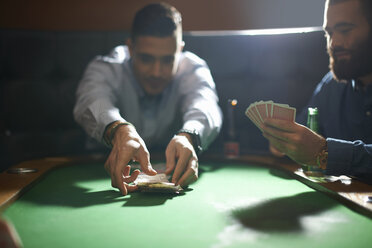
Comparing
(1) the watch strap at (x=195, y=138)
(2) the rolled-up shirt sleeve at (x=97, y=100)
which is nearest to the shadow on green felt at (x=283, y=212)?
Answer: (1) the watch strap at (x=195, y=138)

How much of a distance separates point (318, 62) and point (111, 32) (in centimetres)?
154

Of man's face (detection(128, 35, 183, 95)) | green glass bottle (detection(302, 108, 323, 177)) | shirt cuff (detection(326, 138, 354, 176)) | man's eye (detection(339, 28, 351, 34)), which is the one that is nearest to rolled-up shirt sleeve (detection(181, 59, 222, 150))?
man's face (detection(128, 35, 183, 95))

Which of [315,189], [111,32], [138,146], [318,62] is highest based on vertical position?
[111,32]

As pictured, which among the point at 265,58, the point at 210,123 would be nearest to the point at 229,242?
the point at 210,123

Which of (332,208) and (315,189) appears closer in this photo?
(332,208)

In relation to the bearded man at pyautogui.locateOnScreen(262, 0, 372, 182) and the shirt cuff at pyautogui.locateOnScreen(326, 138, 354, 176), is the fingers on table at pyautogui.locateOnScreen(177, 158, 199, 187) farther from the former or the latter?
the shirt cuff at pyautogui.locateOnScreen(326, 138, 354, 176)

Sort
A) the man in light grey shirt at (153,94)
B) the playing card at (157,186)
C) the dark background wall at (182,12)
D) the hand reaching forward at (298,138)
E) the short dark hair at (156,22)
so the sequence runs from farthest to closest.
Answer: the dark background wall at (182,12) → the short dark hair at (156,22) → the man in light grey shirt at (153,94) → the hand reaching forward at (298,138) → the playing card at (157,186)

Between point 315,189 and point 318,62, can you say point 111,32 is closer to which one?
point 318,62

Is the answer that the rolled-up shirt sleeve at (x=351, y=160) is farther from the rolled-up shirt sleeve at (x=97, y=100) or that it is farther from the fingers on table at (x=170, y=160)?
the rolled-up shirt sleeve at (x=97, y=100)

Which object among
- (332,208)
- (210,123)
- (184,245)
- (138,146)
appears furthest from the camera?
(210,123)

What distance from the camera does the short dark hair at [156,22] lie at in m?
2.16

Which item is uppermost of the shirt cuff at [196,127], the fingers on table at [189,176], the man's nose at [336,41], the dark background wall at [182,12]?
the dark background wall at [182,12]

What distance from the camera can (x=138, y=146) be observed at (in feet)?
4.58

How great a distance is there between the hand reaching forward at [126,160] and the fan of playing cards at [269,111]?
0.45 metres
